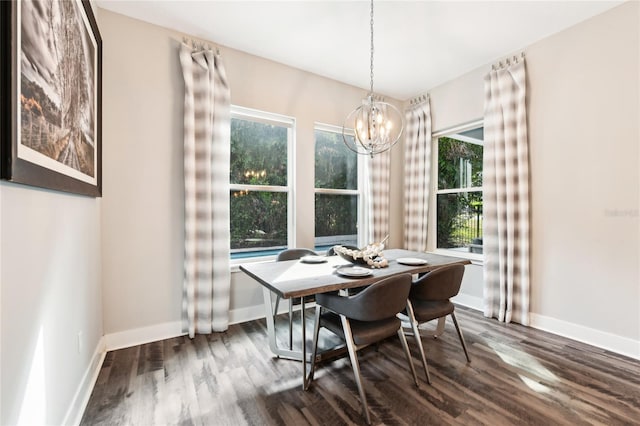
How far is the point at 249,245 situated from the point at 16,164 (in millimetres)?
2497

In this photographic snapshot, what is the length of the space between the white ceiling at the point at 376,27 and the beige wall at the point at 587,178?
0.32 metres

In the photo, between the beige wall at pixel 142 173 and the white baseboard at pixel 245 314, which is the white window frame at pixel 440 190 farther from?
the beige wall at pixel 142 173

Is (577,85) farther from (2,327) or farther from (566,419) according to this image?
(2,327)

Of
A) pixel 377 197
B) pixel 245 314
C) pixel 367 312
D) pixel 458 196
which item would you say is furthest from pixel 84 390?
pixel 458 196

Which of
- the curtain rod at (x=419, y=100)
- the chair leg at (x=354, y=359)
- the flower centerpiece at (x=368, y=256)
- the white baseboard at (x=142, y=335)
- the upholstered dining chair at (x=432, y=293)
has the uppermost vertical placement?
the curtain rod at (x=419, y=100)

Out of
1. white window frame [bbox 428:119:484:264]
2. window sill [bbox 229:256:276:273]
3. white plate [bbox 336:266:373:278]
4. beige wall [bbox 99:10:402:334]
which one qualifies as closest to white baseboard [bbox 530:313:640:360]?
white window frame [bbox 428:119:484:264]

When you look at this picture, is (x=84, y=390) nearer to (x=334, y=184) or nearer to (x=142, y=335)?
(x=142, y=335)

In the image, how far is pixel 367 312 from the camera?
5.82 ft

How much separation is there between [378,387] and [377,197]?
102 inches

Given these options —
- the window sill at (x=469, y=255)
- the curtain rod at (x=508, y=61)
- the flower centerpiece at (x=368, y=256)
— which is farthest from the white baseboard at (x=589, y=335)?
the curtain rod at (x=508, y=61)

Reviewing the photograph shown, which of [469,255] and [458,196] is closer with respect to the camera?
[469,255]

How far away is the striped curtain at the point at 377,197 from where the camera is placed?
4074 millimetres

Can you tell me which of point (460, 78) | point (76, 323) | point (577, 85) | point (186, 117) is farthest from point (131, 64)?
point (577, 85)

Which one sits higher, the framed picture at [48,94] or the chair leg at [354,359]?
the framed picture at [48,94]
